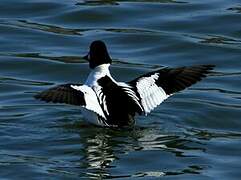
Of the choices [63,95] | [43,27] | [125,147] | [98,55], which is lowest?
[125,147]

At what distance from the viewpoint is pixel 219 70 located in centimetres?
1502

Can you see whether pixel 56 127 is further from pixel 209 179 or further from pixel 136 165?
pixel 209 179

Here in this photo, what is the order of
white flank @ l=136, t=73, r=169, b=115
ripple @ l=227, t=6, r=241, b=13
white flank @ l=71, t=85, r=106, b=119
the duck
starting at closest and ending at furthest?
1. white flank @ l=71, t=85, r=106, b=119
2. the duck
3. white flank @ l=136, t=73, r=169, b=115
4. ripple @ l=227, t=6, r=241, b=13

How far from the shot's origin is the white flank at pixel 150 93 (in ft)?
40.2

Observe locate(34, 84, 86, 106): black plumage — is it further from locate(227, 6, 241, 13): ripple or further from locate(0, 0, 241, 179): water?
locate(227, 6, 241, 13): ripple

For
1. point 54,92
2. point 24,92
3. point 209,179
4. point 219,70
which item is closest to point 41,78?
point 24,92

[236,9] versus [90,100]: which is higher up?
[236,9]

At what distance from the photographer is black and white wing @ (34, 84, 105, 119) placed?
11242mm

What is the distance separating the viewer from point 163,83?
1248cm

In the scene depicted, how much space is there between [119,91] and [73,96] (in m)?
0.84

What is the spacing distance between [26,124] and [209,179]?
259 cm

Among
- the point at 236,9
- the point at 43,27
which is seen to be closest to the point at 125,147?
the point at 43,27

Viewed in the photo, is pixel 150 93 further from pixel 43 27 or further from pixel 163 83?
pixel 43 27

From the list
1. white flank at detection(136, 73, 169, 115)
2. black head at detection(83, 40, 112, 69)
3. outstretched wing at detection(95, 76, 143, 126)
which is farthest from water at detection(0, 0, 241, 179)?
black head at detection(83, 40, 112, 69)
